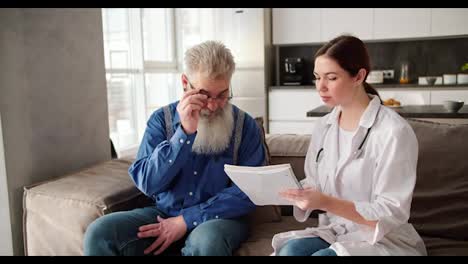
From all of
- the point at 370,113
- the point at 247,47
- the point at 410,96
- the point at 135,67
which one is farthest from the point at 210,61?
the point at 410,96

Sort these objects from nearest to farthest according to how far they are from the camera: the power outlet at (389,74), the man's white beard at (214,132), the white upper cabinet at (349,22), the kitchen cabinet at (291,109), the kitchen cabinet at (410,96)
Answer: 1. the man's white beard at (214,132)
2. the kitchen cabinet at (410,96)
3. the white upper cabinet at (349,22)
4. the kitchen cabinet at (291,109)
5. the power outlet at (389,74)

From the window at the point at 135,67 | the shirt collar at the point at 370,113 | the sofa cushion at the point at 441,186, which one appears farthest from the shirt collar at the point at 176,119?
the window at the point at 135,67

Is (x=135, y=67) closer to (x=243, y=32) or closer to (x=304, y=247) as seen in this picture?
(x=243, y=32)

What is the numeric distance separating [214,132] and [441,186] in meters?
0.91

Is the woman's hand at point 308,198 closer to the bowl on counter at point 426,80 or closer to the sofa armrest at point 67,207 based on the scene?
the sofa armrest at point 67,207

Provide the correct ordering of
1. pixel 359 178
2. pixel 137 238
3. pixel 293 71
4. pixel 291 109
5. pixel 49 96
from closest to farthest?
pixel 359 178 < pixel 137 238 < pixel 49 96 < pixel 291 109 < pixel 293 71

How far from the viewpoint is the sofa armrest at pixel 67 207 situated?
59.3 inches

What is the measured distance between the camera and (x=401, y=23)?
454cm


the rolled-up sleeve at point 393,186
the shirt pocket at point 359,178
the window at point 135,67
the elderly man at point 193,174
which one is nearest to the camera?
the rolled-up sleeve at point 393,186

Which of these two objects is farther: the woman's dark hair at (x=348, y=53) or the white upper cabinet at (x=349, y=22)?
the white upper cabinet at (x=349, y=22)

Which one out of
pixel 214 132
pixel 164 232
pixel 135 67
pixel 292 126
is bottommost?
pixel 292 126

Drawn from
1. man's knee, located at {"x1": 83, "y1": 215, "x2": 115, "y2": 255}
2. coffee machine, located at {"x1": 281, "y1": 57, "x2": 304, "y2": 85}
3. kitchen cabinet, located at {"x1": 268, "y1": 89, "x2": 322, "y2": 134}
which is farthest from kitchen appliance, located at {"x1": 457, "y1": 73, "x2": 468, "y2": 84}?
man's knee, located at {"x1": 83, "y1": 215, "x2": 115, "y2": 255}
